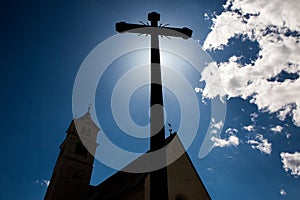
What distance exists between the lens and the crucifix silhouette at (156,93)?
3.83 metres

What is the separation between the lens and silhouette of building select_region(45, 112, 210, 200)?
14.0 metres

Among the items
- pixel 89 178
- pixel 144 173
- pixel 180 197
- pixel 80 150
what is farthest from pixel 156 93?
pixel 80 150

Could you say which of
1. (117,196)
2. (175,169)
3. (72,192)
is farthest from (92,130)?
(175,169)

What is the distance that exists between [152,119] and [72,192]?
71.3 feet

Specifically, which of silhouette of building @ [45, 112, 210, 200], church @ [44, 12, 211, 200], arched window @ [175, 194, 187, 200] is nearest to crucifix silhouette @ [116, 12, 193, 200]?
church @ [44, 12, 211, 200]

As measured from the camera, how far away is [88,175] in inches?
961

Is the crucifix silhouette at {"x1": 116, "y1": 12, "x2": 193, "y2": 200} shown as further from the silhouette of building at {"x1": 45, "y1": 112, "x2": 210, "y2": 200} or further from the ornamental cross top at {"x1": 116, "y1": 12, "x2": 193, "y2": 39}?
the silhouette of building at {"x1": 45, "y1": 112, "x2": 210, "y2": 200}

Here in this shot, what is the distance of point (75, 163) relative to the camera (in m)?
24.2

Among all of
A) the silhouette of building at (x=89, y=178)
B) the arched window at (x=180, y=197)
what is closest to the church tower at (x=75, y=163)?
the silhouette of building at (x=89, y=178)

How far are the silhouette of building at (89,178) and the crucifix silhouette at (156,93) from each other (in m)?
8.88

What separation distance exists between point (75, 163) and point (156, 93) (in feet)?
73.5

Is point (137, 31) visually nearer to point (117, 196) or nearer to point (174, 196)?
point (174, 196)

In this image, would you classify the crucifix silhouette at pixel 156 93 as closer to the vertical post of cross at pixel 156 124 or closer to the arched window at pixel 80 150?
the vertical post of cross at pixel 156 124

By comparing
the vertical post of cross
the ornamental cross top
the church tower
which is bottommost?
the vertical post of cross
